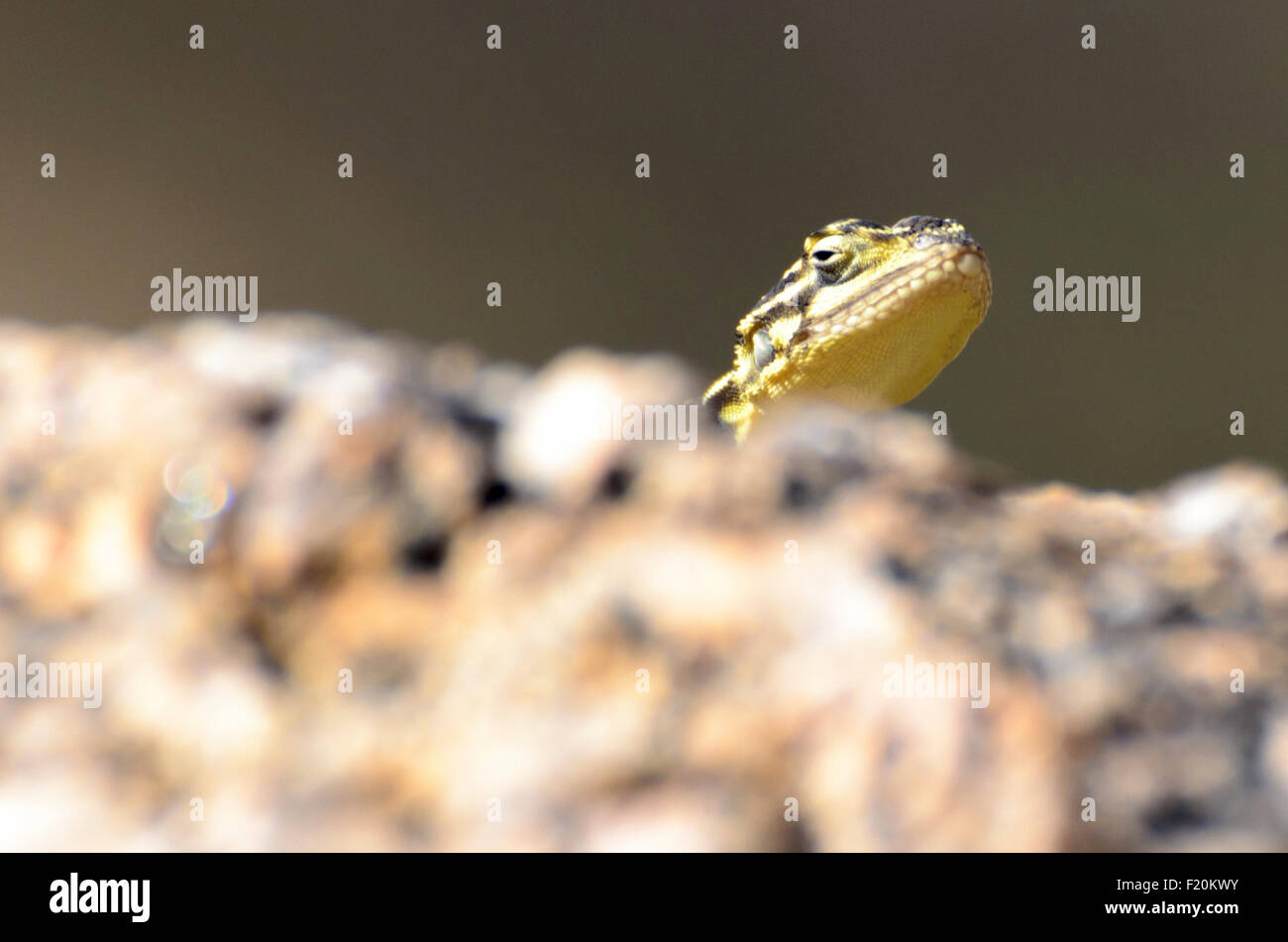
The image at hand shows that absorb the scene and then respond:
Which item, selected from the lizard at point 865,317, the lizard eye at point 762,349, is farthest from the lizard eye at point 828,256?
the lizard eye at point 762,349

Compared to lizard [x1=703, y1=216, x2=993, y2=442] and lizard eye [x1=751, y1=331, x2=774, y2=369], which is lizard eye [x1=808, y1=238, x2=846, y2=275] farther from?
lizard eye [x1=751, y1=331, x2=774, y2=369]

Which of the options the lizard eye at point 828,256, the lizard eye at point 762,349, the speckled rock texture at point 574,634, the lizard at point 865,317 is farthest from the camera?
the lizard eye at point 762,349

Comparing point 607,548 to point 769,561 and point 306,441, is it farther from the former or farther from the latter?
point 306,441

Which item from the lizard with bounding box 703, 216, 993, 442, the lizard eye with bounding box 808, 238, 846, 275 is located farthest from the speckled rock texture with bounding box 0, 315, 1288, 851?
the lizard eye with bounding box 808, 238, 846, 275

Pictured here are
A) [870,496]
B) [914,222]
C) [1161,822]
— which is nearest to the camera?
[1161,822]

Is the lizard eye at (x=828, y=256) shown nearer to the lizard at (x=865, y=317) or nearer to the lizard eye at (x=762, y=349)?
the lizard at (x=865, y=317)

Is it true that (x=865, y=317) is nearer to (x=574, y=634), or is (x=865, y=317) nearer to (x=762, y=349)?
(x=762, y=349)

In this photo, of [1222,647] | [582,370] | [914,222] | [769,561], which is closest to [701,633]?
[769,561]
